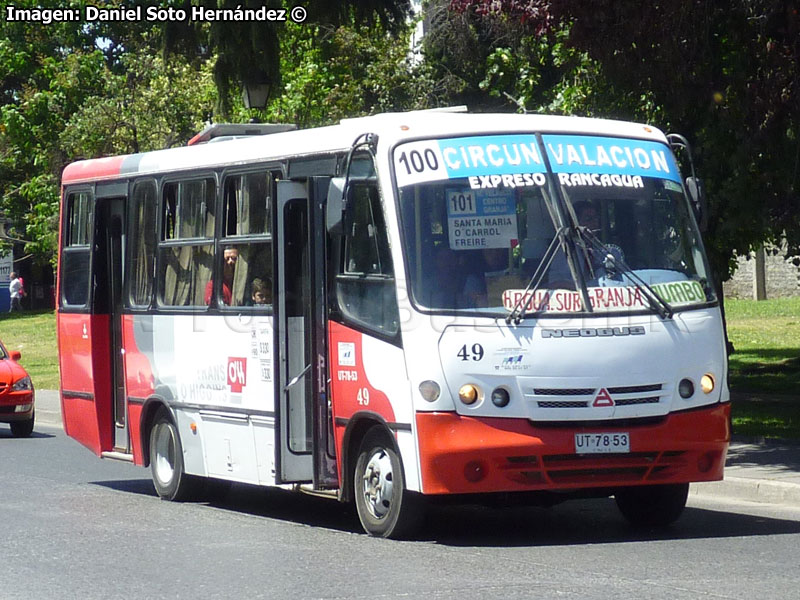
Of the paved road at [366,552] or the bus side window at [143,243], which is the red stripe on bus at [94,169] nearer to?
the bus side window at [143,243]

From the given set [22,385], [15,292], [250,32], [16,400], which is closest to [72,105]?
[15,292]

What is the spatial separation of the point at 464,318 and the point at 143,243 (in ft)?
15.5

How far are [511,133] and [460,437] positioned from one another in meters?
2.15

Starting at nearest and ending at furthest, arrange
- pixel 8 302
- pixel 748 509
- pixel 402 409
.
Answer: pixel 402 409, pixel 748 509, pixel 8 302

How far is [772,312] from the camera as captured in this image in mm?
37062

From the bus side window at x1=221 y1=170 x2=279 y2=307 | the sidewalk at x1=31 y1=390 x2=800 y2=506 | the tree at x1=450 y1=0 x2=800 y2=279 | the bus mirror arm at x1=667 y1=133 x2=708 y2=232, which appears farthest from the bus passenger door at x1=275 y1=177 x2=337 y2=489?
the tree at x1=450 y1=0 x2=800 y2=279

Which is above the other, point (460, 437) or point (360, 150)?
point (360, 150)

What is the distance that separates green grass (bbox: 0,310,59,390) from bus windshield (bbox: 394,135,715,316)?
754 inches

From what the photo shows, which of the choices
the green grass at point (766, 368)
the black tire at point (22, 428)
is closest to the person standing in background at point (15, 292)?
the green grass at point (766, 368)

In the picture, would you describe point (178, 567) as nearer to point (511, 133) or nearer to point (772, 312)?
point (511, 133)

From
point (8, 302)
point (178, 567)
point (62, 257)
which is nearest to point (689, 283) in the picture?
point (178, 567)

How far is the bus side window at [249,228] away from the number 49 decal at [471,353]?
2190 mm

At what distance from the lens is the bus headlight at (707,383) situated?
9.85 meters

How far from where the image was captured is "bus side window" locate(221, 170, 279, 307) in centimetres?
1123
